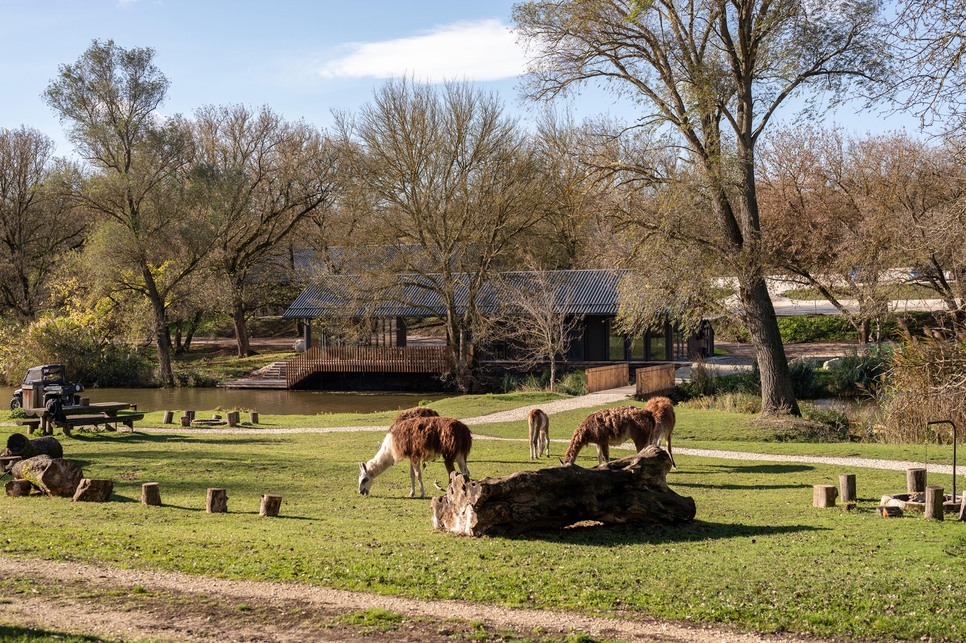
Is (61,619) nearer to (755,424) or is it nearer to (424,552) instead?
(424,552)

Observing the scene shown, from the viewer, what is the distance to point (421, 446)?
16531 mm

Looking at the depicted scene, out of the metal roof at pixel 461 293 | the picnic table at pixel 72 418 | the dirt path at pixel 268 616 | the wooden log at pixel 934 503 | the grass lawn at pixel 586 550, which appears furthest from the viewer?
the metal roof at pixel 461 293

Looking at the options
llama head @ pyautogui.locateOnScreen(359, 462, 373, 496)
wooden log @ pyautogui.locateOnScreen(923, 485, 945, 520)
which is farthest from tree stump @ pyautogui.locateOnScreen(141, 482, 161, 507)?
wooden log @ pyautogui.locateOnScreen(923, 485, 945, 520)

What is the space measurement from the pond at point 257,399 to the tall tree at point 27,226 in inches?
432

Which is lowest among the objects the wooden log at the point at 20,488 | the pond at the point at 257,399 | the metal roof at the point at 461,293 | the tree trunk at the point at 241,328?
the pond at the point at 257,399

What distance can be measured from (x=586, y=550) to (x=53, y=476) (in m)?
10.3

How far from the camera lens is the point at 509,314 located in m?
49.1

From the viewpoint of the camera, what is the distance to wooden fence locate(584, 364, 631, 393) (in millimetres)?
40875

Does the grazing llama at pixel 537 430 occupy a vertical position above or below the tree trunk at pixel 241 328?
below

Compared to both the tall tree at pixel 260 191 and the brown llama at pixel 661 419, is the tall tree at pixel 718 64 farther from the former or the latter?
the tall tree at pixel 260 191

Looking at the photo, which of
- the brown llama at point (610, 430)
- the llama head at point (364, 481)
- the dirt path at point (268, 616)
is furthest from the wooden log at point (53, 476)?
the brown llama at point (610, 430)

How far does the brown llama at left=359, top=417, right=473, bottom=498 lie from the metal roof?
31.0 m

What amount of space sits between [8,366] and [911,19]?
52194 millimetres

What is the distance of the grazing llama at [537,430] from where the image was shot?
21.5m
